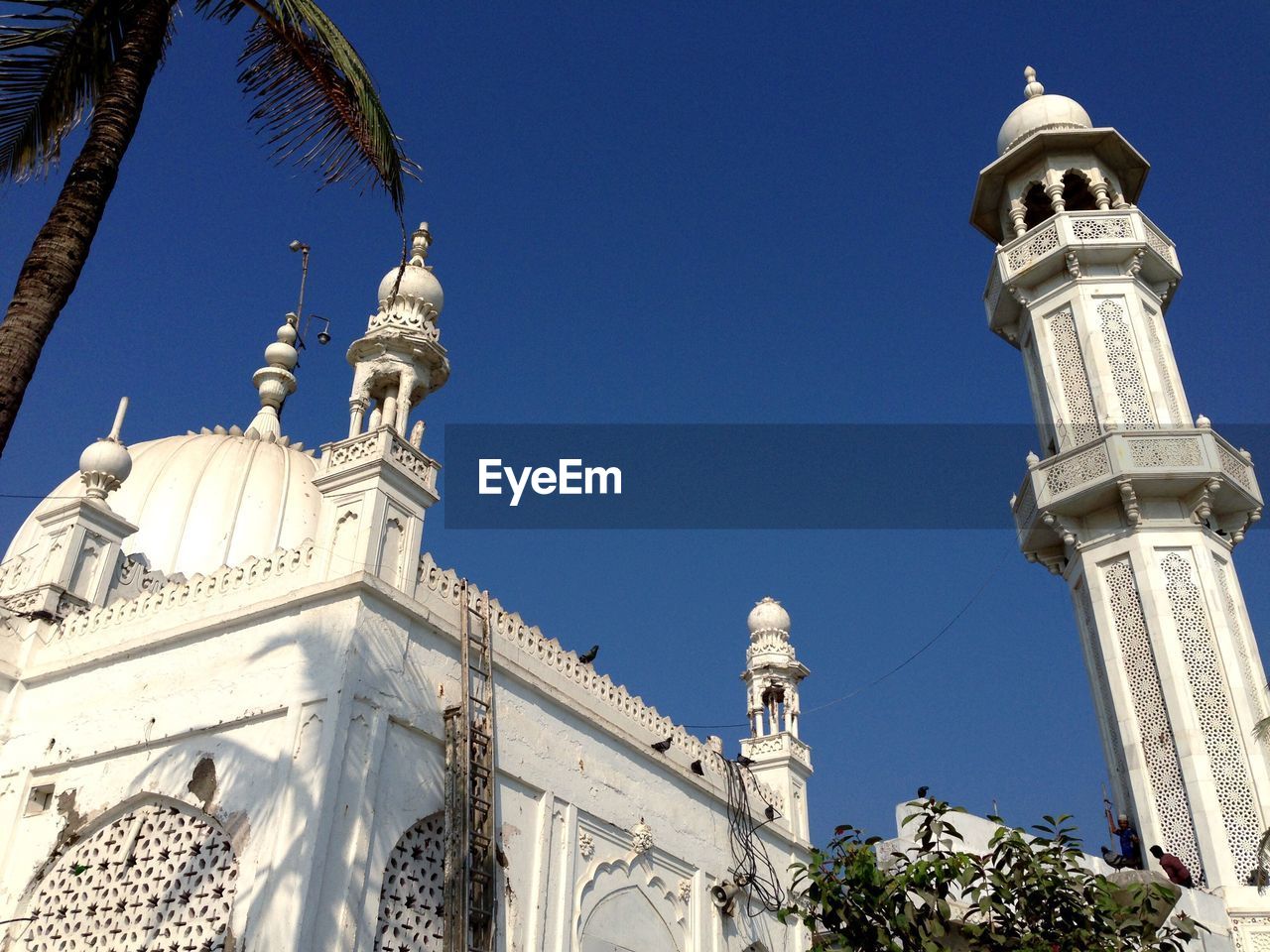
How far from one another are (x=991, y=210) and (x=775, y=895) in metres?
12.1

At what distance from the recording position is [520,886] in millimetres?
11383

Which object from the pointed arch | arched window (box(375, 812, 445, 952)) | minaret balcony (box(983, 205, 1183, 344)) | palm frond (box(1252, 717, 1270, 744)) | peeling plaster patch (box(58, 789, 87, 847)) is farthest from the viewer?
minaret balcony (box(983, 205, 1183, 344))

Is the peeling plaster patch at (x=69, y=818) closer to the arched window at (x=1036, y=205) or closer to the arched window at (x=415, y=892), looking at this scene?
the arched window at (x=415, y=892)

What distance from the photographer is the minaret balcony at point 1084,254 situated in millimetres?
17391

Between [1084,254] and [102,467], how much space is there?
1410 cm

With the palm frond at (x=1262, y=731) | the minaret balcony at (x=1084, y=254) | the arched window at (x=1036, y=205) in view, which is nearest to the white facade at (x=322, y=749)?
the palm frond at (x=1262, y=731)

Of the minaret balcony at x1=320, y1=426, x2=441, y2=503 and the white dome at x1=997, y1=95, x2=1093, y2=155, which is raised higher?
the white dome at x1=997, y1=95, x2=1093, y2=155

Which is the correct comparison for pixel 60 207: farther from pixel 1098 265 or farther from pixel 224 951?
pixel 1098 265

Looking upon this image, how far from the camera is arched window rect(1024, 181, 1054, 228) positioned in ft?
63.4

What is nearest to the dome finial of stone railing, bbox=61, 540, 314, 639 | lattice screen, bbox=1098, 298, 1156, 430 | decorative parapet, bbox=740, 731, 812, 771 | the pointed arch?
stone railing, bbox=61, 540, 314, 639

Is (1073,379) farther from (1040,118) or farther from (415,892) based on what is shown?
(415,892)

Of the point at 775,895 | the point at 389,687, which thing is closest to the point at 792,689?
the point at 775,895

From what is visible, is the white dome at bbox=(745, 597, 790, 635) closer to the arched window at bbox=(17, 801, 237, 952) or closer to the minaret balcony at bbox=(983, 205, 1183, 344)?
the minaret balcony at bbox=(983, 205, 1183, 344)

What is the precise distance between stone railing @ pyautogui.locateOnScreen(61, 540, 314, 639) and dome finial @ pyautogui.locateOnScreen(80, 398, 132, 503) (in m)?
1.98
